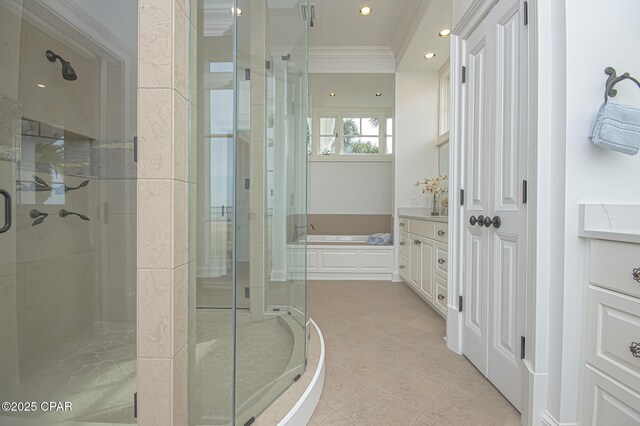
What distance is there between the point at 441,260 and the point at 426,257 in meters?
0.36

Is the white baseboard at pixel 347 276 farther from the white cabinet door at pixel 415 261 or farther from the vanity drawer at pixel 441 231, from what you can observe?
the vanity drawer at pixel 441 231

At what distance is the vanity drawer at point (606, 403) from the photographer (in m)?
0.90

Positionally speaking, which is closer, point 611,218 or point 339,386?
point 611,218

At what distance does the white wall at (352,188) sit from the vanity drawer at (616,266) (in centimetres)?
361

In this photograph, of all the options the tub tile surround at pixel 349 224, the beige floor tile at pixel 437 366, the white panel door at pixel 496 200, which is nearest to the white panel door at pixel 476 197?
the white panel door at pixel 496 200

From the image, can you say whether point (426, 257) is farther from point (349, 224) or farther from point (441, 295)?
point (349, 224)

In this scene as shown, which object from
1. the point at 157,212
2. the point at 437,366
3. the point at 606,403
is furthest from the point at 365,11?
the point at 606,403

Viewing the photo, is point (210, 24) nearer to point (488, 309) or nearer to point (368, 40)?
point (488, 309)

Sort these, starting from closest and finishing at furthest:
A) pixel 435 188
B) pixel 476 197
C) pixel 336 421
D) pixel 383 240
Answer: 1. pixel 336 421
2. pixel 476 197
3. pixel 435 188
4. pixel 383 240

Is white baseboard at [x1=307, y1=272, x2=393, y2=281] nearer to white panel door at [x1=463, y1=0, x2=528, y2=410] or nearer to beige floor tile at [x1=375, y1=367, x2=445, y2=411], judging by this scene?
white panel door at [x1=463, y1=0, x2=528, y2=410]

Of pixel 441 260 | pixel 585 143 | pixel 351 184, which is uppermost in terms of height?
pixel 351 184

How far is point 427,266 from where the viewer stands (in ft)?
9.03

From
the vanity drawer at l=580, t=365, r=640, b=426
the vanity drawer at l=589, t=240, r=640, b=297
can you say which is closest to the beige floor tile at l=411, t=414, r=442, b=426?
the vanity drawer at l=580, t=365, r=640, b=426

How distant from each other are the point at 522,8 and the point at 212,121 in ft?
4.89
